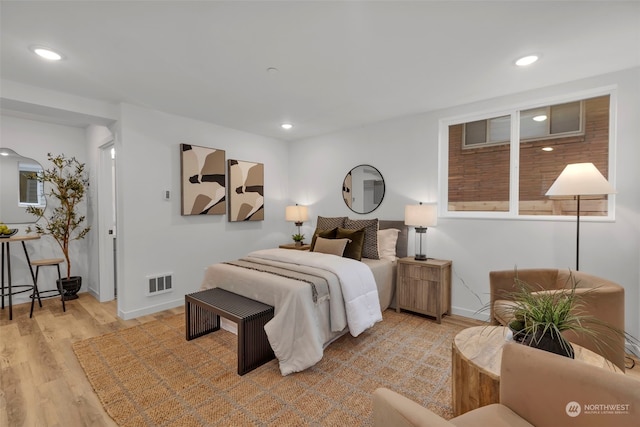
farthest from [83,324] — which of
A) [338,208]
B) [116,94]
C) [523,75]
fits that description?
[523,75]

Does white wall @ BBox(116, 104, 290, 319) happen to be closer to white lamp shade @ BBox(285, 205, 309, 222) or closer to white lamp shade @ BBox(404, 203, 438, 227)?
white lamp shade @ BBox(285, 205, 309, 222)

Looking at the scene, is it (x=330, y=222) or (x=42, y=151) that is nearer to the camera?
(x=42, y=151)

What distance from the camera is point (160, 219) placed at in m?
3.60

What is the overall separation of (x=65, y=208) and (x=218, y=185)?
7.20 ft

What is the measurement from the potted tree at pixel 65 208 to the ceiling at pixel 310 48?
64.6 inches

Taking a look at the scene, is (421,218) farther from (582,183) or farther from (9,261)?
(9,261)

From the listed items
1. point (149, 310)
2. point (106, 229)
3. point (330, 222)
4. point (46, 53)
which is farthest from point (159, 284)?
point (46, 53)

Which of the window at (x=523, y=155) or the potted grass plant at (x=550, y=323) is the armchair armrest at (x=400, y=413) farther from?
the window at (x=523, y=155)

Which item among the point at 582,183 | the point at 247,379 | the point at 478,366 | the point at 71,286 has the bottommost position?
the point at 247,379

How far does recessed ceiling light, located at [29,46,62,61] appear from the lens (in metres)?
2.15

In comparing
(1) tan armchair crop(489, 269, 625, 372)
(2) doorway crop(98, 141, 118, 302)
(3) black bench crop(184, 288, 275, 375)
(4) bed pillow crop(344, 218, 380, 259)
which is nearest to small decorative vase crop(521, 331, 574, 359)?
(1) tan armchair crop(489, 269, 625, 372)

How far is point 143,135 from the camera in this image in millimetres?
3445

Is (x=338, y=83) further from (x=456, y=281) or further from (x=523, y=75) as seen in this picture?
(x=456, y=281)

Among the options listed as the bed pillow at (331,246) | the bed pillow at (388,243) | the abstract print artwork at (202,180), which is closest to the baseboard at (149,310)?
the abstract print artwork at (202,180)
